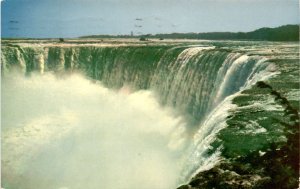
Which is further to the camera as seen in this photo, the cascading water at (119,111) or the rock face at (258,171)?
the cascading water at (119,111)

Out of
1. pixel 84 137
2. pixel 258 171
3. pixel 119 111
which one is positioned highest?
pixel 258 171

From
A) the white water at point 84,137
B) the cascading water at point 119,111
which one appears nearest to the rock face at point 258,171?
the cascading water at point 119,111

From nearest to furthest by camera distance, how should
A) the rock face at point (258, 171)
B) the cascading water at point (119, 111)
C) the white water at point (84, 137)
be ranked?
1. the rock face at point (258, 171)
2. the cascading water at point (119, 111)
3. the white water at point (84, 137)

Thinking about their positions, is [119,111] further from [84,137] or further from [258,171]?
[258,171]

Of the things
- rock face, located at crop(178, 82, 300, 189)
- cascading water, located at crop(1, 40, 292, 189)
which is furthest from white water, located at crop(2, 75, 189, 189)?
rock face, located at crop(178, 82, 300, 189)

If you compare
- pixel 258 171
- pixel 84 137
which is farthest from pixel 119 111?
pixel 258 171

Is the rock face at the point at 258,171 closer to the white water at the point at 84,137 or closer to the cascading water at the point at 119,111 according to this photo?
the cascading water at the point at 119,111

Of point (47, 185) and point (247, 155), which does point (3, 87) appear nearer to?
point (47, 185)
